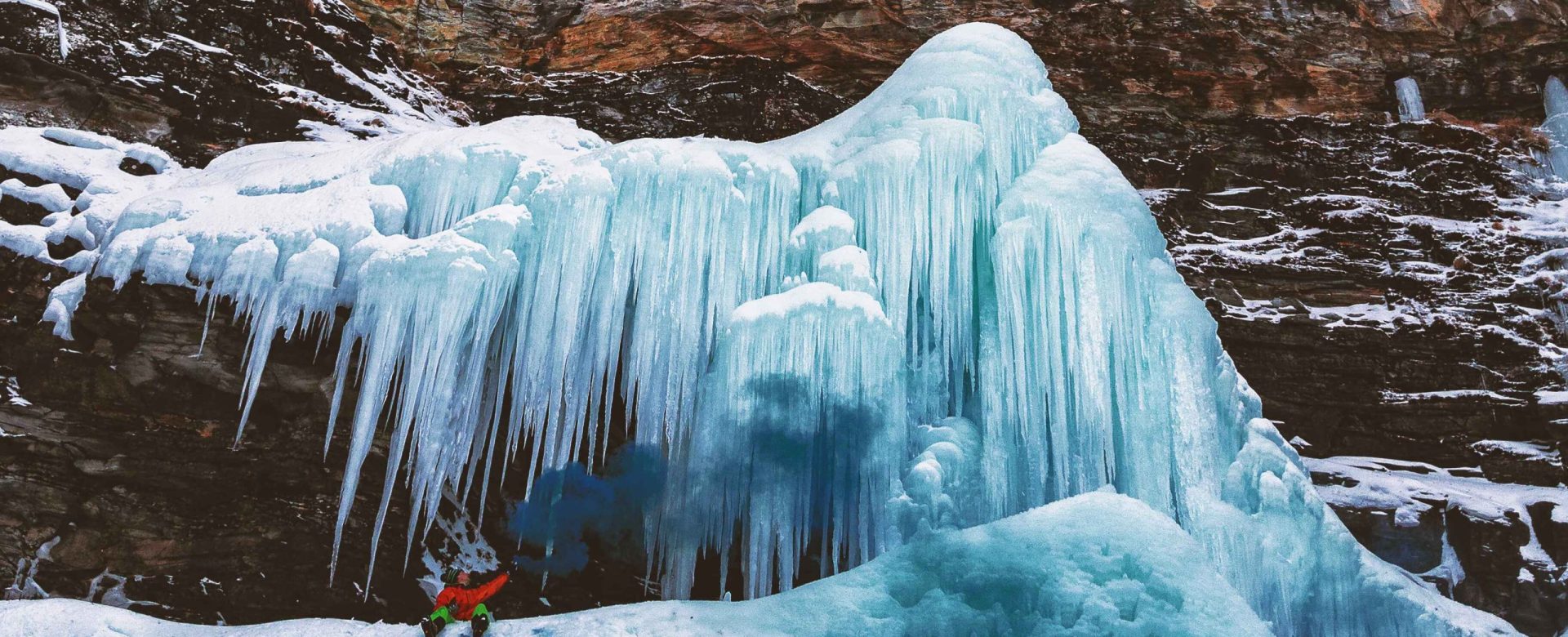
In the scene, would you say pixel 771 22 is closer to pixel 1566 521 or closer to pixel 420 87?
pixel 420 87

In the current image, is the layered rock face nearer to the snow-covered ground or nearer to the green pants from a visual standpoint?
the snow-covered ground

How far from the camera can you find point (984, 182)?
18.5 ft

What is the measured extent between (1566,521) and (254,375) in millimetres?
9332

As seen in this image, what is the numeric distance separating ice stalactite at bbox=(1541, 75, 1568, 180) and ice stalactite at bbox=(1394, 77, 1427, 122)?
1.09 meters

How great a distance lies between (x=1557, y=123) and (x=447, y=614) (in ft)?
33.0

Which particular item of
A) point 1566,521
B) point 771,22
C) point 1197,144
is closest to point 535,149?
point 771,22

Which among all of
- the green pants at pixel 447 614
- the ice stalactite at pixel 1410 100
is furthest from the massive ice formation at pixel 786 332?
the ice stalactite at pixel 1410 100

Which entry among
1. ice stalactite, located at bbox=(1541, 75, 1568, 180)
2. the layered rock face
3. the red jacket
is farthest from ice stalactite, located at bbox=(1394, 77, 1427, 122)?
the red jacket

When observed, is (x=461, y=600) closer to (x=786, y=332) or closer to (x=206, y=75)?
(x=786, y=332)

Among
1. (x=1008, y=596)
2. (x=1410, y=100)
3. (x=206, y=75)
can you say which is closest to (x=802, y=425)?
(x=1008, y=596)

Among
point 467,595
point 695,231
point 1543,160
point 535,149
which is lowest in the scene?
point 467,595

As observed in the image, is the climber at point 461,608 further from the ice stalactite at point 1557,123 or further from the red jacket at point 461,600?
the ice stalactite at point 1557,123

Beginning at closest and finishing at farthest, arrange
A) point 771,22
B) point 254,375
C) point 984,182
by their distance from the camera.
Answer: point 254,375 → point 984,182 → point 771,22

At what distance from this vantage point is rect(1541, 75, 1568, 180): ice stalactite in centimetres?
836
